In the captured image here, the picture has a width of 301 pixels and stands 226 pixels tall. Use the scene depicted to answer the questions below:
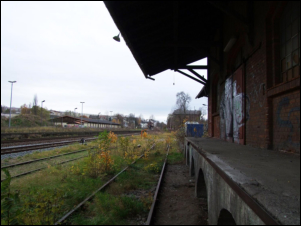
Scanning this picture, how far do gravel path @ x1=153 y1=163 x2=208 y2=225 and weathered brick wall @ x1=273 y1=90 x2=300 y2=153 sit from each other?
231cm

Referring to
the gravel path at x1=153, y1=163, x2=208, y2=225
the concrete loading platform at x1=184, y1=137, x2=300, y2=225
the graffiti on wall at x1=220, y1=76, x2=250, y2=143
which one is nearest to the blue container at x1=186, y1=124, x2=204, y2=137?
the graffiti on wall at x1=220, y1=76, x2=250, y2=143

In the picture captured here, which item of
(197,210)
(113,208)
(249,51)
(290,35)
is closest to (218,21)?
(249,51)

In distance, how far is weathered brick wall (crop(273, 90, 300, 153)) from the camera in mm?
3155

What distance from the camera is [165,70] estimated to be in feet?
44.1

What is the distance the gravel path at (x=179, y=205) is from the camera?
15.6 ft

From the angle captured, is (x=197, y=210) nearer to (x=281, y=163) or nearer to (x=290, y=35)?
(x=281, y=163)

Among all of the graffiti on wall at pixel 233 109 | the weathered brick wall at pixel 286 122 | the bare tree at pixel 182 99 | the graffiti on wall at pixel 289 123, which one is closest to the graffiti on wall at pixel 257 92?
the graffiti on wall at pixel 233 109

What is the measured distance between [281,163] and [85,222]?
142 inches

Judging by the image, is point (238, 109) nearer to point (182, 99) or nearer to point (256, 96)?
point (256, 96)

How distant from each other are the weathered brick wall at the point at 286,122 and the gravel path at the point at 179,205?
231cm

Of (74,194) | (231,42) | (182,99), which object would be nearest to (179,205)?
(74,194)

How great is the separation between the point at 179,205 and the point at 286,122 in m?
3.44

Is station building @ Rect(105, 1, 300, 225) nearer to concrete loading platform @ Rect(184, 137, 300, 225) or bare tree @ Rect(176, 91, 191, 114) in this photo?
concrete loading platform @ Rect(184, 137, 300, 225)

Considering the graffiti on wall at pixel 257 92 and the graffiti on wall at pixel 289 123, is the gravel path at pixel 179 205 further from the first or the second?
the graffiti on wall at pixel 257 92
